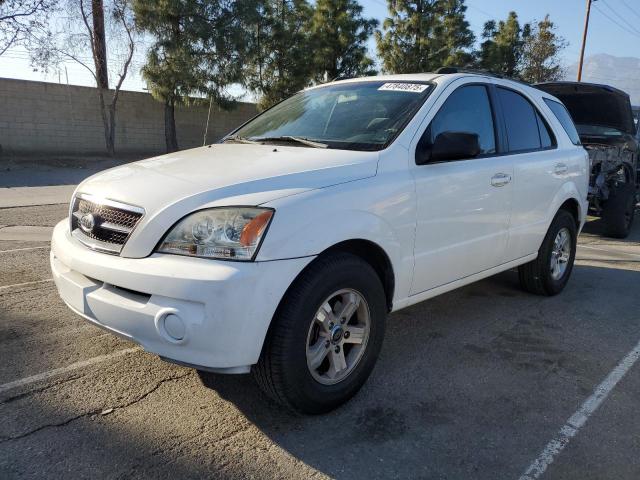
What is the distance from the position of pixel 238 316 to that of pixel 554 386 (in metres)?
2.14

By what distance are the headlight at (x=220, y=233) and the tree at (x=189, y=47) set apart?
1804 centimetres

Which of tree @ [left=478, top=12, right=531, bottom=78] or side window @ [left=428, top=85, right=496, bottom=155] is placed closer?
side window @ [left=428, top=85, right=496, bottom=155]

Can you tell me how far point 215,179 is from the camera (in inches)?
111

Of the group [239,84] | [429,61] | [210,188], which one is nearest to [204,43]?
[239,84]

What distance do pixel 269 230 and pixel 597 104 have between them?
338 inches

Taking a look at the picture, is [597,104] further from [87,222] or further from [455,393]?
[87,222]

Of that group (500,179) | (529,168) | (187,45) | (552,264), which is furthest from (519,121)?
(187,45)

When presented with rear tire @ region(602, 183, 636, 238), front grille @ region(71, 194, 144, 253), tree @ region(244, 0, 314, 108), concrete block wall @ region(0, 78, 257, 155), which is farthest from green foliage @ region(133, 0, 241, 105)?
front grille @ region(71, 194, 144, 253)

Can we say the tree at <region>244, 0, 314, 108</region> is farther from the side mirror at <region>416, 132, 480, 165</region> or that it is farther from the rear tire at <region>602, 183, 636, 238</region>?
the side mirror at <region>416, 132, 480, 165</region>

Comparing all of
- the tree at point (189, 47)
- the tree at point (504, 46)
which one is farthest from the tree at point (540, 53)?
the tree at point (189, 47)

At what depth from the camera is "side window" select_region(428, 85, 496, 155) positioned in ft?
11.9

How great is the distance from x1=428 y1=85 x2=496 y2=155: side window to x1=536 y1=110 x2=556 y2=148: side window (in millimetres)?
895

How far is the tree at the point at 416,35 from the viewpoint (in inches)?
1065

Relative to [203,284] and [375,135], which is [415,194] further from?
[203,284]
